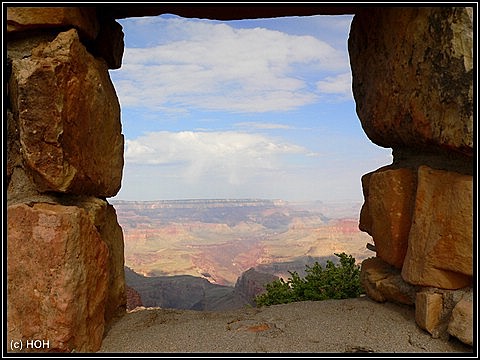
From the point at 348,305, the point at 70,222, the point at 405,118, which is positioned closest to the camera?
the point at 70,222

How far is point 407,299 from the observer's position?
306cm

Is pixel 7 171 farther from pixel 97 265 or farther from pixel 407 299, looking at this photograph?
pixel 407 299

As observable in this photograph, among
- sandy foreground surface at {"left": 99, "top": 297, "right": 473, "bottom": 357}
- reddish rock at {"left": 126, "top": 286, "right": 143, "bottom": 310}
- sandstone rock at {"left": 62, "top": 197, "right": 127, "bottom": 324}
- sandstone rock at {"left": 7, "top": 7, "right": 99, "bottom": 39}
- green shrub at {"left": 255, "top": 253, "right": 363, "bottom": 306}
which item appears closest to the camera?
sandstone rock at {"left": 7, "top": 7, "right": 99, "bottom": 39}

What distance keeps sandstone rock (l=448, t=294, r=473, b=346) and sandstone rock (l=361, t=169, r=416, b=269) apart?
0.67 metres

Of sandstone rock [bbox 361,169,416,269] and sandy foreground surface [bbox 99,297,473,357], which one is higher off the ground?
sandstone rock [bbox 361,169,416,269]

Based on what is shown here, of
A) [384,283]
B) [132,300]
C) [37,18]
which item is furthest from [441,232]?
[132,300]

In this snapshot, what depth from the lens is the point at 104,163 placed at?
10.0 feet

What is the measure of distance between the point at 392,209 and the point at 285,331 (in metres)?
1.18

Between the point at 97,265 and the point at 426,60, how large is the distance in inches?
97.0

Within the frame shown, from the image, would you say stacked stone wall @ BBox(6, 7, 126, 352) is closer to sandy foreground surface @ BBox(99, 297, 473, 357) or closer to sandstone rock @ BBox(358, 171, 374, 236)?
sandy foreground surface @ BBox(99, 297, 473, 357)

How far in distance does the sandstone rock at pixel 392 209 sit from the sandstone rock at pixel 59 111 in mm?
2111

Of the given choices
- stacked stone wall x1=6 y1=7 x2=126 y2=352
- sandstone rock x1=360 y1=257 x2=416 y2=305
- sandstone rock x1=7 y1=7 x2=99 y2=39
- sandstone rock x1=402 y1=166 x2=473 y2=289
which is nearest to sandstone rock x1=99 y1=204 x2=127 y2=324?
stacked stone wall x1=6 y1=7 x2=126 y2=352

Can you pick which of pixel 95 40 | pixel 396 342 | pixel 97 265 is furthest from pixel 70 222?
pixel 396 342

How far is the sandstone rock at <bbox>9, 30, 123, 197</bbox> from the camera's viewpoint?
2414 millimetres
